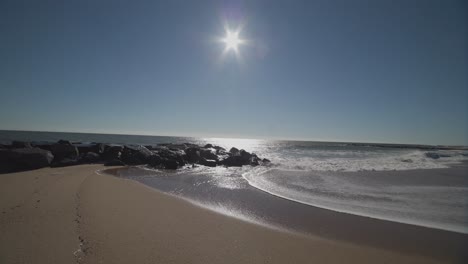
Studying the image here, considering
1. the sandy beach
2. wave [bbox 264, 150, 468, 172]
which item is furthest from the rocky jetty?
the sandy beach

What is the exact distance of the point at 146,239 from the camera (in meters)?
4.87

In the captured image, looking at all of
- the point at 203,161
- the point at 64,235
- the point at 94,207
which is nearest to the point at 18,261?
the point at 64,235

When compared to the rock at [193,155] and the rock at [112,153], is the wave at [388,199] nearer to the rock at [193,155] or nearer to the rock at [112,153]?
the rock at [193,155]

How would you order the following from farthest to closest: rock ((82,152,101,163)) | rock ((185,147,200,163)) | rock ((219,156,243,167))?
rock ((185,147,200,163)) < rock ((219,156,243,167)) < rock ((82,152,101,163))

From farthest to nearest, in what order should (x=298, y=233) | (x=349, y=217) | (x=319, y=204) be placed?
(x=319, y=204) → (x=349, y=217) → (x=298, y=233)

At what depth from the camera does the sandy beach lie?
424 cm

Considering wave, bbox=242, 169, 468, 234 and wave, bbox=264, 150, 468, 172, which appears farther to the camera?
wave, bbox=264, 150, 468, 172

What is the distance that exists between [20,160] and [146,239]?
49.8 ft

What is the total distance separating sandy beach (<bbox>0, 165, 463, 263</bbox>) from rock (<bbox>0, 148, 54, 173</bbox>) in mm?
9741

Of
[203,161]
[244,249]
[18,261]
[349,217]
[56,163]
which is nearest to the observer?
[18,261]

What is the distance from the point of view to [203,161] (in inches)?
882

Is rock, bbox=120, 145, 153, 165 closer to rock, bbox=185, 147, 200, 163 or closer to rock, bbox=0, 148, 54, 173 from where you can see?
rock, bbox=185, 147, 200, 163

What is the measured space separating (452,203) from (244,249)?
9.30 metres

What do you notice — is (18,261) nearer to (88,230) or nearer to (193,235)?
(88,230)
